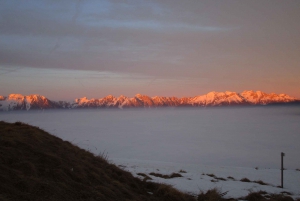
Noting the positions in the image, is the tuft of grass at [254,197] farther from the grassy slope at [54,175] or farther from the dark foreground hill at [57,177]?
the grassy slope at [54,175]

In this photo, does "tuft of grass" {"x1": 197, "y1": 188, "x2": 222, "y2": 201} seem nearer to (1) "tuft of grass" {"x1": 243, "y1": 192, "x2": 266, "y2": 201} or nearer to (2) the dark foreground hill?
(2) the dark foreground hill

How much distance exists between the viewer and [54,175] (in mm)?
7086

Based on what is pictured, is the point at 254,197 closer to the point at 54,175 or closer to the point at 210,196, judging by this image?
the point at 210,196

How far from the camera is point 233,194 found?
425 inches

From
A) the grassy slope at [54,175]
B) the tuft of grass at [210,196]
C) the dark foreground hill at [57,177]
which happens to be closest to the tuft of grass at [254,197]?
the dark foreground hill at [57,177]

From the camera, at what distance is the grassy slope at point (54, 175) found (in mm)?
6000

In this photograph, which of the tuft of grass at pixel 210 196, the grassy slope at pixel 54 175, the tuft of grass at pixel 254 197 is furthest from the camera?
the tuft of grass at pixel 254 197

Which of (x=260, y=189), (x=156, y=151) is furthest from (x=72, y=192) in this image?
(x=156, y=151)

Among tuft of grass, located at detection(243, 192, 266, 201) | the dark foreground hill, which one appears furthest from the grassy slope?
tuft of grass, located at detection(243, 192, 266, 201)

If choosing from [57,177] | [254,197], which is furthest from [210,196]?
[57,177]

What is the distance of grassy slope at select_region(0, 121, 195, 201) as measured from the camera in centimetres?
600

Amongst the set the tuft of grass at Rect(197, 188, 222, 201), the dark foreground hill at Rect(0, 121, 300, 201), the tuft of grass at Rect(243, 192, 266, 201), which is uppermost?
the dark foreground hill at Rect(0, 121, 300, 201)

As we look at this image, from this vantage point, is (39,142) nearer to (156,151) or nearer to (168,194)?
(168,194)

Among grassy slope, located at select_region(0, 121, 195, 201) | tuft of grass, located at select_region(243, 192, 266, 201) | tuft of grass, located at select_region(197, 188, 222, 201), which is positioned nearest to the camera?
grassy slope, located at select_region(0, 121, 195, 201)
